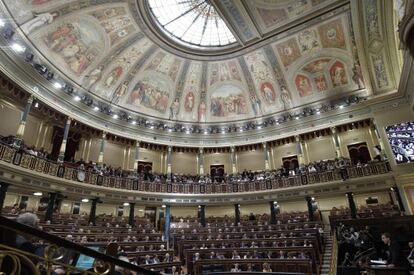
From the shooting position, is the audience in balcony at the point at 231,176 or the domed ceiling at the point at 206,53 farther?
the audience in balcony at the point at 231,176

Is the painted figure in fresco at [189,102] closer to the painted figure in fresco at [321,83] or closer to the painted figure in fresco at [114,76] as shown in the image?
the painted figure in fresco at [114,76]

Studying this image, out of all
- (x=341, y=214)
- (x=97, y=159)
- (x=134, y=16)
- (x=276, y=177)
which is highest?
(x=134, y=16)

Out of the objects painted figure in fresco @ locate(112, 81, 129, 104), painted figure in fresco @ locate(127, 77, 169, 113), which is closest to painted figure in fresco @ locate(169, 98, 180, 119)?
painted figure in fresco @ locate(127, 77, 169, 113)

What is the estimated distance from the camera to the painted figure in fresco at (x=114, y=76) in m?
18.2

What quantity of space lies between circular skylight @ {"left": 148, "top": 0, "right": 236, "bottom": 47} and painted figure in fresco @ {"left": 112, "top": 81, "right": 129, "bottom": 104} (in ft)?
17.6

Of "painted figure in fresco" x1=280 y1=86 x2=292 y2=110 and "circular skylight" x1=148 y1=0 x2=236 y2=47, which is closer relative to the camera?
→ "circular skylight" x1=148 y1=0 x2=236 y2=47

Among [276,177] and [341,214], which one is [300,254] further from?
[276,177]

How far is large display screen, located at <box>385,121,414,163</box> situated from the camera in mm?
13375

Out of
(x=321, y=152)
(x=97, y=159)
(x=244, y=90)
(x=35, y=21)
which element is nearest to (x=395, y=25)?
(x=321, y=152)

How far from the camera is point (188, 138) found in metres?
21.9

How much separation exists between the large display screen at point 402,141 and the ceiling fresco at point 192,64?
317 cm

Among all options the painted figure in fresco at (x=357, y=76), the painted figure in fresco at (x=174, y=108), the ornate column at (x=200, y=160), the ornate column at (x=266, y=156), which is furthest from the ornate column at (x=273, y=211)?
the painted figure in fresco at (x=174, y=108)

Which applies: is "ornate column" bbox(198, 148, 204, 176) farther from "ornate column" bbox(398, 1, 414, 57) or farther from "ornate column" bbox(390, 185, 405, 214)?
"ornate column" bbox(398, 1, 414, 57)

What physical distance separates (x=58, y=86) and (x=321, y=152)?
1964 centimetres
